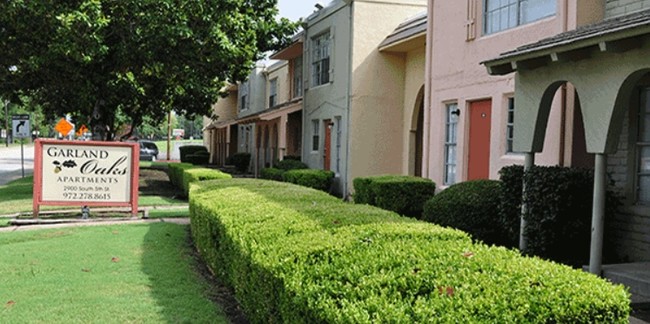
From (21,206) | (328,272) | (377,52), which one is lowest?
(21,206)

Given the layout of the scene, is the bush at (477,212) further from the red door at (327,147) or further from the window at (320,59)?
the window at (320,59)

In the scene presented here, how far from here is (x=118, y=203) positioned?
13.9 metres

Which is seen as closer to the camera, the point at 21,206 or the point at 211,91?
the point at 21,206

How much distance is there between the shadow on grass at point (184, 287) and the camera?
19.4 feet

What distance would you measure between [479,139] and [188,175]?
986cm

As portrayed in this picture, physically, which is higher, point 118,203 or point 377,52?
point 377,52

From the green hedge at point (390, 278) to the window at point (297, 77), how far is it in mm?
21019

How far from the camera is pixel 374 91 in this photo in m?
18.7

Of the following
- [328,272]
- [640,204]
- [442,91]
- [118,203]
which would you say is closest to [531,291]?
[328,272]

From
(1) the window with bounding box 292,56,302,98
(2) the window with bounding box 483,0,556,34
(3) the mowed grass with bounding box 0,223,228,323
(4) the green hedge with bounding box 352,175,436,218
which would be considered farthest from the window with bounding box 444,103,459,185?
(1) the window with bounding box 292,56,302,98

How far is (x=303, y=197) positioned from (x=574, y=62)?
3852mm

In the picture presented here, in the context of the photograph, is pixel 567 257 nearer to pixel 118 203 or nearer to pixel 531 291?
pixel 531 291

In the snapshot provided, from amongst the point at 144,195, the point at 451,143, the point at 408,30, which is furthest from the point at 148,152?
the point at 451,143

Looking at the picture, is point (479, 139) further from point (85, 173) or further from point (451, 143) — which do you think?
point (85, 173)
